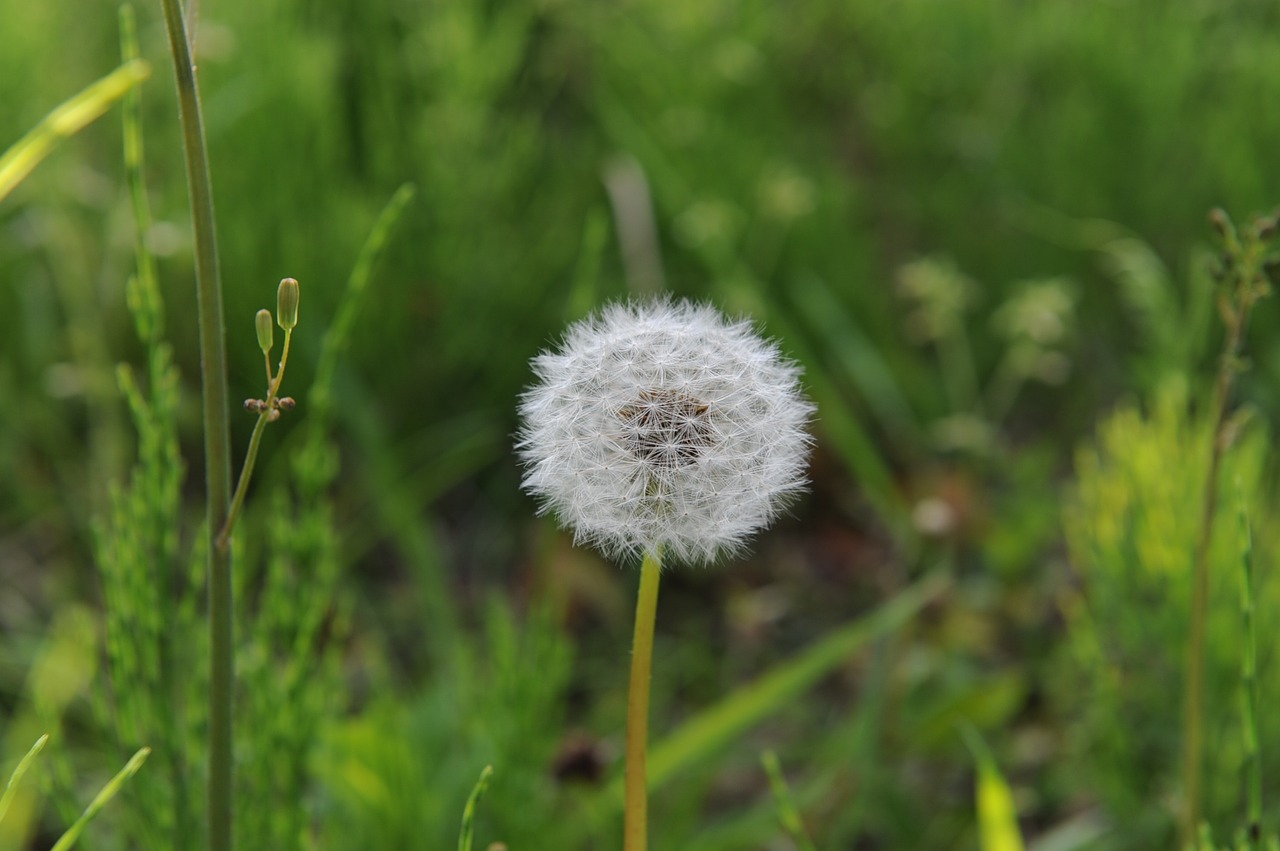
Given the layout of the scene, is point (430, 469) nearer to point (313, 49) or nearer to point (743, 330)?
point (313, 49)

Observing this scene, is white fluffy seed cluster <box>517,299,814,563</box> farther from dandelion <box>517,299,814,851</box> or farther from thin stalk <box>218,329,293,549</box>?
thin stalk <box>218,329,293,549</box>

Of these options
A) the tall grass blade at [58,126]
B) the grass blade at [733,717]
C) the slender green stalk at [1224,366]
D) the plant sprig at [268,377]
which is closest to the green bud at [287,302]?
→ the plant sprig at [268,377]

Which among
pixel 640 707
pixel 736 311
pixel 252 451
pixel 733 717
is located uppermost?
pixel 736 311

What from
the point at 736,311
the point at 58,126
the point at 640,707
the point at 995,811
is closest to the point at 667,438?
the point at 640,707

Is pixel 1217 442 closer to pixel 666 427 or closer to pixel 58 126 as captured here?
pixel 666 427

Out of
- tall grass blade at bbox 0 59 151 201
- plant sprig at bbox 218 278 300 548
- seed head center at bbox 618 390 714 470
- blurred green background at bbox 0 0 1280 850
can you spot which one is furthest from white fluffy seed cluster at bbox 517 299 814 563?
blurred green background at bbox 0 0 1280 850

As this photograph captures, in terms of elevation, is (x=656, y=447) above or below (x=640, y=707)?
above
